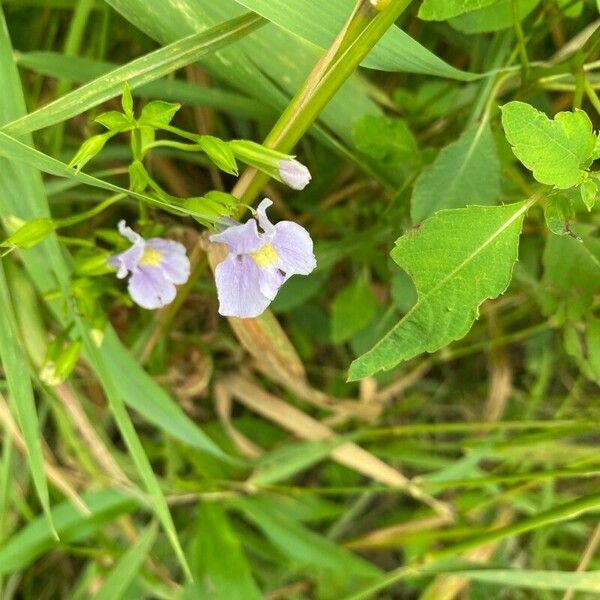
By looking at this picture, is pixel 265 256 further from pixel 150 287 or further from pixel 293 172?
pixel 150 287

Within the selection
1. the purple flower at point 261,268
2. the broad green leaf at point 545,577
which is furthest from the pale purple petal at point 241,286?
the broad green leaf at point 545,577

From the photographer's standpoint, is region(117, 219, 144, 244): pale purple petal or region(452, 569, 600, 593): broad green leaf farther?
region(452, 569, 600, 593): broad green leaf

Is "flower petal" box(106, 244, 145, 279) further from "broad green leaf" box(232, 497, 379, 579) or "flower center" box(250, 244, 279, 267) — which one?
"broad green leaf" box(232, 497, 379, 579)

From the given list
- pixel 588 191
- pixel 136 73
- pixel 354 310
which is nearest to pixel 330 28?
pixel 136 73

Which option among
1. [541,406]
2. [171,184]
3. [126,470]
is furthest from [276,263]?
[541,406]

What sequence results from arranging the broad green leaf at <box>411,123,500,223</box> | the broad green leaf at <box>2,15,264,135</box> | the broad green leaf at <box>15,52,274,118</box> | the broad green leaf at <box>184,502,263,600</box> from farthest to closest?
the broad green leaf at <box>184,502,263,600</box> → the broad green leaf at <box>15,52,274,118</box> → the broad green leaf at <box>411,123,500,223</box> → the broad green leaf at <box>2,15,264,135</box>

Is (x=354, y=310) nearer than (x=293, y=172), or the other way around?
(x=293, y=172)

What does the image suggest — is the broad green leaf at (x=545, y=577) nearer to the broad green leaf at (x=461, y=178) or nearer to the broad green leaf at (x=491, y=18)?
the broad green leaf at (x=461, y=178)

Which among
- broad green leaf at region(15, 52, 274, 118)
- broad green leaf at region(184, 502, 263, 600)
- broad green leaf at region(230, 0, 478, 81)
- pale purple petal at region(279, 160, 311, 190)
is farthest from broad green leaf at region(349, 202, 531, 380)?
broad green leaf at region(184, 502, 263, 600)

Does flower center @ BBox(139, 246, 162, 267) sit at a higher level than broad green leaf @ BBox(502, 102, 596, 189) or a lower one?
lower
